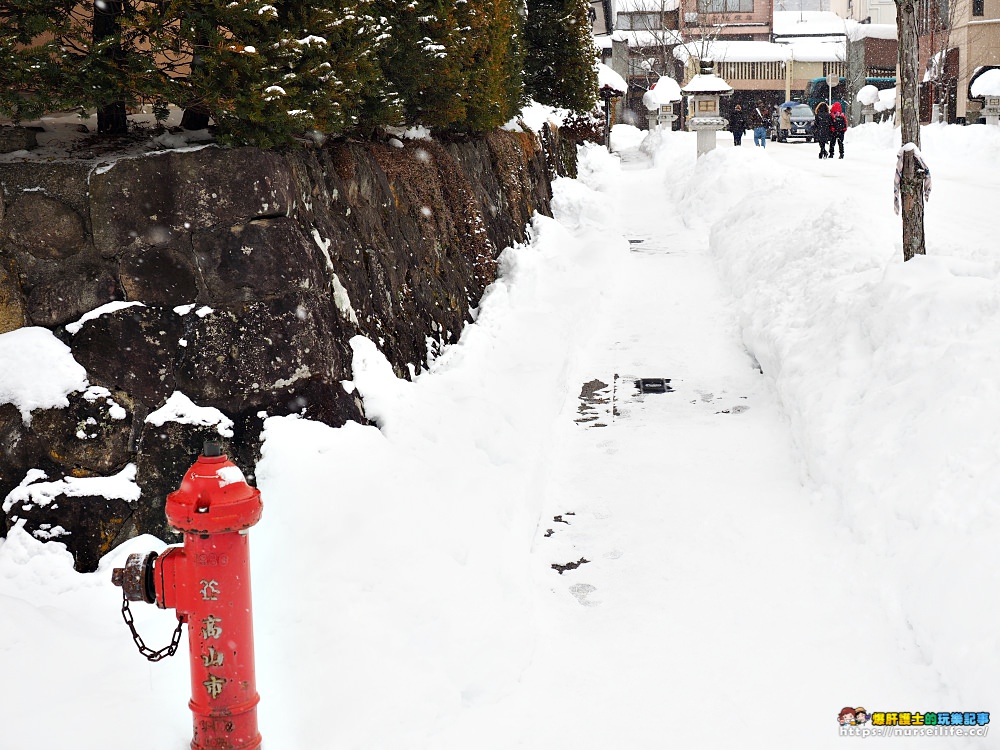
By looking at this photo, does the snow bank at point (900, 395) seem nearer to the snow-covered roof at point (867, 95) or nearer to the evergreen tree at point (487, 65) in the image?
the evergreen tree at point (487, 65)

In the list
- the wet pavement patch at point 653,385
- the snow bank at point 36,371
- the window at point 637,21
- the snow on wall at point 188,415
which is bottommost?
the wet pavement patch at point 653,385

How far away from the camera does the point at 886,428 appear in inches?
209

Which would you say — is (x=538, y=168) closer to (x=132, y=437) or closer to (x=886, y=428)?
(x=886, y=428)

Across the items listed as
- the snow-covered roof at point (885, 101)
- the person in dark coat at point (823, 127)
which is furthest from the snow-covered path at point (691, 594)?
the snow-covered roof at point (885, 101)

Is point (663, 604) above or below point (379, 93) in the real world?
below

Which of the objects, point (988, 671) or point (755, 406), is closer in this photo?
point (988, 671)

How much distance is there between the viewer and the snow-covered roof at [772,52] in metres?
55.5

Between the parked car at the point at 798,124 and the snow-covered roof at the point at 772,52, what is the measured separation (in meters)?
13.9

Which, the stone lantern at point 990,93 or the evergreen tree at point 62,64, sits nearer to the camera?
the evergreen tree at point 62,64

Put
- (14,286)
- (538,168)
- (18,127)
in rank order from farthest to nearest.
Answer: (538,168), (18,127), (14,286)

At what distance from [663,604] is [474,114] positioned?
7044mm

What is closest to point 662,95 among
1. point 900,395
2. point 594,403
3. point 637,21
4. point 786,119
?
point 786,119

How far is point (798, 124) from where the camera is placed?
4106cm

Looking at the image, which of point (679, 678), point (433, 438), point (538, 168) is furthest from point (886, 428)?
point (538, 168)
